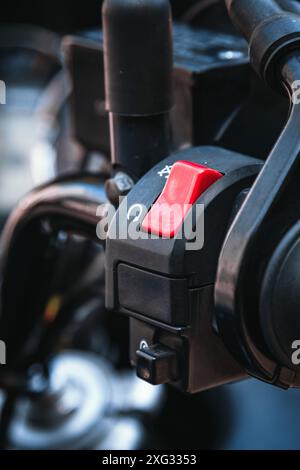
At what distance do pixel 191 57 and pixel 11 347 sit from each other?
1.04ft

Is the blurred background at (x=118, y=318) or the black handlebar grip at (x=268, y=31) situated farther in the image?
the blurred background at (x=118, y=318)

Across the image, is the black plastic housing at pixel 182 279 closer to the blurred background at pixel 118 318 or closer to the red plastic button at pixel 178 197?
the red plastic button at pixel 178 197

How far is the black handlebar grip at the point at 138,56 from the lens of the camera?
1.57 feet

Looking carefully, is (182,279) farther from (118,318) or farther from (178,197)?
(118,318)

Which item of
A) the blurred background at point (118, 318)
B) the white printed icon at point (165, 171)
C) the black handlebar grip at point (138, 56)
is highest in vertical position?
the black handlebar grip at point (138, 56)

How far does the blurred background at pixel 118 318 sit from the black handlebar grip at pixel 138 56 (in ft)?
0.28

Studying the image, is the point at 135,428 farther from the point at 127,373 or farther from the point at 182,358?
the point at 182,358

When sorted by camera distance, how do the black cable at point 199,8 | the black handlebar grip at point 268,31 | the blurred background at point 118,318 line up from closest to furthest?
1. the black handlebar grip at point 268,31
2. the blurred background at point 118,318
3. the black cable at point 199,8

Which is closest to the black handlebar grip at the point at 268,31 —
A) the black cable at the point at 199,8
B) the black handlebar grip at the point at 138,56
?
the black handlebar grip at the point at 138,56

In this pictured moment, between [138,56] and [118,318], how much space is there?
0.64m

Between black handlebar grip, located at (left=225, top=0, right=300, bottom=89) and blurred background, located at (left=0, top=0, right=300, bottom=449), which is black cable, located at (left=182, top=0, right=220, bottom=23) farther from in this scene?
black handlebar grip, located at (left=225, top=0, right=300, bottom=89)

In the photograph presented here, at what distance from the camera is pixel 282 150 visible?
413 millimetres

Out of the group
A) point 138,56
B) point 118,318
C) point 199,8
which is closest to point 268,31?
point 138,56
